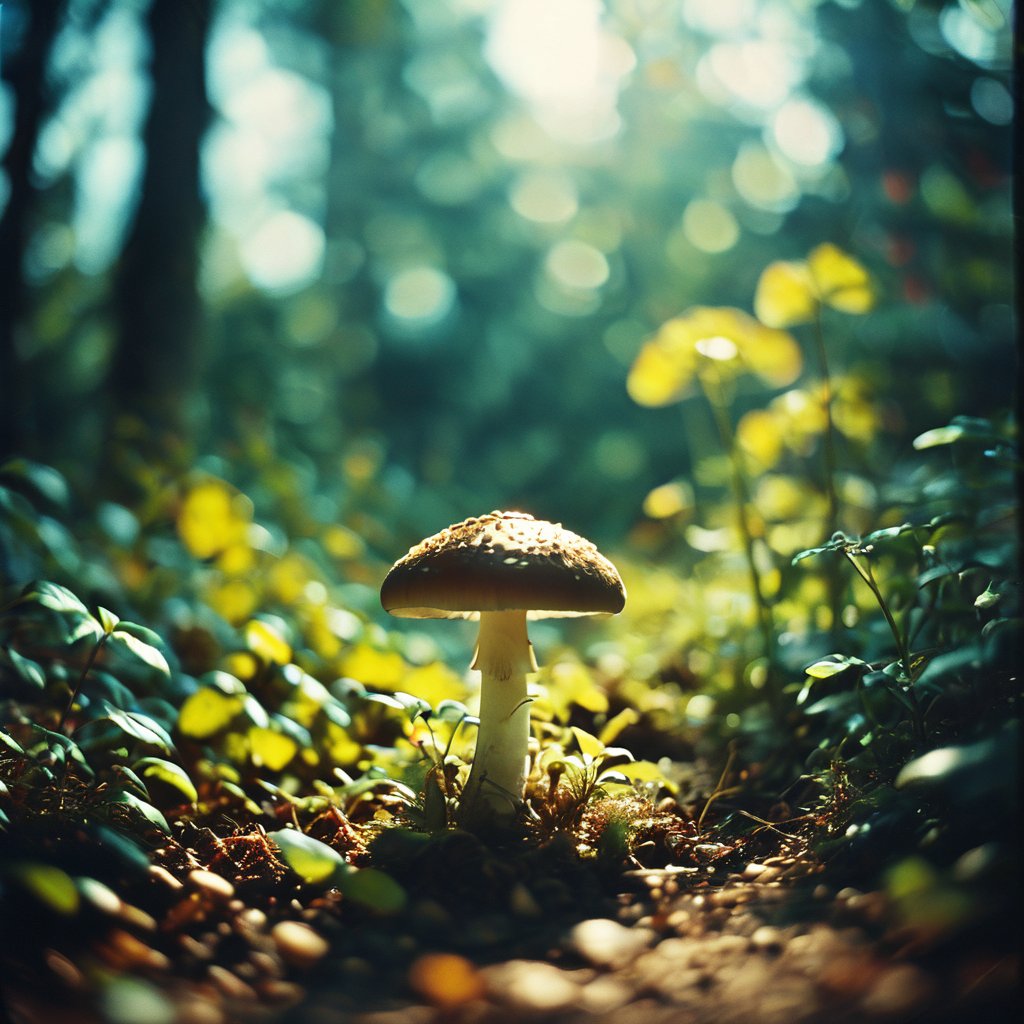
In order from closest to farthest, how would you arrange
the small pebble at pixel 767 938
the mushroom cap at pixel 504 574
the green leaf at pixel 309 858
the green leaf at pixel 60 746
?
the small pebble at pixel 767 938
the green leaf at pixel 309 858
the green leaf at pixel 60 746
the mushroom cap at pixel 504 574

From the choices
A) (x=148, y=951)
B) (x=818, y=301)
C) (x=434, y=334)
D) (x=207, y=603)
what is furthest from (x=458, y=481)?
(x=148, y=951)

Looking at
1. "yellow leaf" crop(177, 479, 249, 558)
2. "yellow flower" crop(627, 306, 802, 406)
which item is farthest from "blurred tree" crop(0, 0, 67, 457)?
"yellow flower" crop(627, 306, 802, 406)

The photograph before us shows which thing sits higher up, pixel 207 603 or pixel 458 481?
pixel 458 481

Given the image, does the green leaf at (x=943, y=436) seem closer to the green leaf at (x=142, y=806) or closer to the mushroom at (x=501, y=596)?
the mushroom at (x=501, y=596)

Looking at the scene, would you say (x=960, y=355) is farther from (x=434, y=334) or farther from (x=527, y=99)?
(x=527, y=99)

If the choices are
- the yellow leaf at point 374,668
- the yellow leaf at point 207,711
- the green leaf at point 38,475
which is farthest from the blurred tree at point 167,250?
the yellow leaf at point 207,711

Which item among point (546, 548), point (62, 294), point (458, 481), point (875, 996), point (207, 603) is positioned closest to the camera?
point (875, 996)
